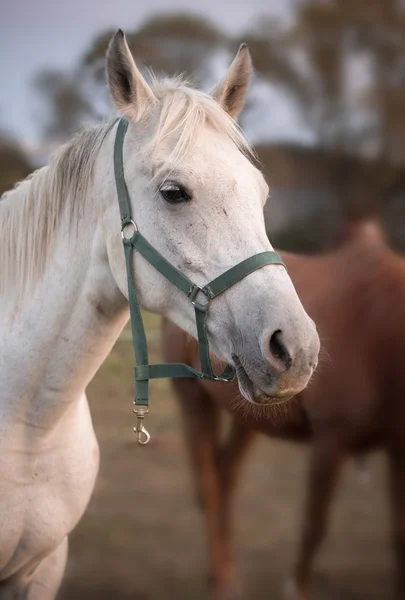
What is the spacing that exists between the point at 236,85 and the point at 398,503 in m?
1.70

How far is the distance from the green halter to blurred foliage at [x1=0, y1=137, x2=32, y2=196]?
2.77 meters

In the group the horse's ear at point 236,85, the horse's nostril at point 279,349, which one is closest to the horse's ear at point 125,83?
Answer: the horse's ear at point 236,85

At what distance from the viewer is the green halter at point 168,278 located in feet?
3.72

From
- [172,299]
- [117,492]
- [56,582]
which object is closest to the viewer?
[172,299]

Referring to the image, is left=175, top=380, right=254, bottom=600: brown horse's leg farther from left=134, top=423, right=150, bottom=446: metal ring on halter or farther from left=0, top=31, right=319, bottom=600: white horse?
left=134, top=423, right=150, bottom=446: metal ring on halter

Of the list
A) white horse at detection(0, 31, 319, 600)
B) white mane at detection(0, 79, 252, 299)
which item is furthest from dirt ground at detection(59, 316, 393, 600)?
white mane at detection(0, 79, 252, 299)

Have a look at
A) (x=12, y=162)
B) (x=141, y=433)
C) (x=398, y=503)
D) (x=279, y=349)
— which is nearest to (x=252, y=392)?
(x=279, y=349)

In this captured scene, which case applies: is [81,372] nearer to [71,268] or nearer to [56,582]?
[71,268]

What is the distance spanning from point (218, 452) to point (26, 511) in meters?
1.49

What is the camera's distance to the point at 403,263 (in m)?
2.14

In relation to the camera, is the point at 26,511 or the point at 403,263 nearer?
the point at 26,511

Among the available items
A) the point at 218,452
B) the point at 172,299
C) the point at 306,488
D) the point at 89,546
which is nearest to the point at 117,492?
the point at 89,546

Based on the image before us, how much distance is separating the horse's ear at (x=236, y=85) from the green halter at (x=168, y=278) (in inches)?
11.5

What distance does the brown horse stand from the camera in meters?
2.03
